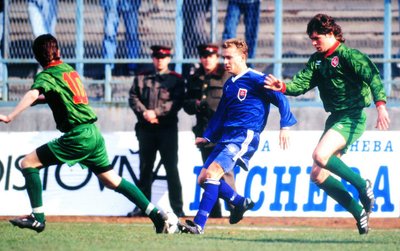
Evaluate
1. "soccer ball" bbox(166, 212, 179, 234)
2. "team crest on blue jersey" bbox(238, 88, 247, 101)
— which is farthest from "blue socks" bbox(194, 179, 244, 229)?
"team crest on blue jersey" bbox(238, 88, 247, 101)

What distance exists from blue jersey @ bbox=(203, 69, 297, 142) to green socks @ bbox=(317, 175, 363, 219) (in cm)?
81

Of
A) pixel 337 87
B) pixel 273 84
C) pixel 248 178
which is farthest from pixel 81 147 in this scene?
pixel 248 178

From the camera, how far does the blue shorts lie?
11.5 meters

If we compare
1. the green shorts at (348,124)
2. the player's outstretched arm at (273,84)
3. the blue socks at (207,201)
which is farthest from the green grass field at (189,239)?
the player's outstretched arm at (273,84)

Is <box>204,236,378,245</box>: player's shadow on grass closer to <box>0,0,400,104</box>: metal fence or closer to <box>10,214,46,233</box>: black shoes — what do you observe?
<box>10,214,46,233</box>: black shoes

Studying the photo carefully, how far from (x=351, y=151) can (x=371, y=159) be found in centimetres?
28

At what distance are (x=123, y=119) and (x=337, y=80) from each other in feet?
16.9

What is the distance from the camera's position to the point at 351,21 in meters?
16.8

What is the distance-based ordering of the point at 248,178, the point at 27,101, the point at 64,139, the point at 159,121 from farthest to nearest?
the point at 248,178
the point at 159,121
the point at 64,139
the point at 27,101

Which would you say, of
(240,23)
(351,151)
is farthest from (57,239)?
(240,23)

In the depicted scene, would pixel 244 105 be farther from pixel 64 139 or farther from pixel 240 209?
pixel 64 139

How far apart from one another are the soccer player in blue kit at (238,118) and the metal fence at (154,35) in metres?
4.56

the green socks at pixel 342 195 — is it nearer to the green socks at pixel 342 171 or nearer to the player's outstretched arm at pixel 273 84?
the green socks at pixel 342 171

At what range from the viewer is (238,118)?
38.3 feet
